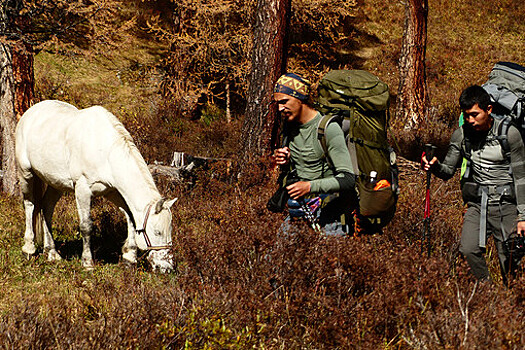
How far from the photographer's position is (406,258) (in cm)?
411

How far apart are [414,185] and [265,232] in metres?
5.23

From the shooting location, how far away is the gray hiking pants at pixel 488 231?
14.4ft

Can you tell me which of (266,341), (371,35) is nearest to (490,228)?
(266,341)

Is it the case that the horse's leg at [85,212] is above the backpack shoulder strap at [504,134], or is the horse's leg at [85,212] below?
below

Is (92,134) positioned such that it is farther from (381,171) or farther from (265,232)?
(381,171)

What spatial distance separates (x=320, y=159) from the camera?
4.13m

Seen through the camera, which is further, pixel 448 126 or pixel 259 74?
pixel 448 126

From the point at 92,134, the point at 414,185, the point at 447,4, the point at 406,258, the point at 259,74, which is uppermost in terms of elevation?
the point at 447,4

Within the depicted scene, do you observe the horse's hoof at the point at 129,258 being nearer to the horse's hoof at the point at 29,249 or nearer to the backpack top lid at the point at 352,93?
the horse's hoof at the point at 29,249

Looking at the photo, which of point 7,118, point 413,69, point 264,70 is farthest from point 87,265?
point 413,69

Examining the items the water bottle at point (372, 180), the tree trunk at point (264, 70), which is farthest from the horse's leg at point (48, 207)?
the water bottle at point (372, 180)

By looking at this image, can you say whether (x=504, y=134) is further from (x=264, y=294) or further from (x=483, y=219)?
(x=264, y=294)

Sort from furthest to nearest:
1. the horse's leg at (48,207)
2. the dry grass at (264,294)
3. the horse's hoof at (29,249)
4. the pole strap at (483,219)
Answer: the horse's leg at (48,207), the horse's hoof at (29,249), the pole strap at (483,219), the dry grass at (264,294)

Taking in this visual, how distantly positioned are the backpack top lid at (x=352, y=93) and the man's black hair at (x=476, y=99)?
1.99 feet
